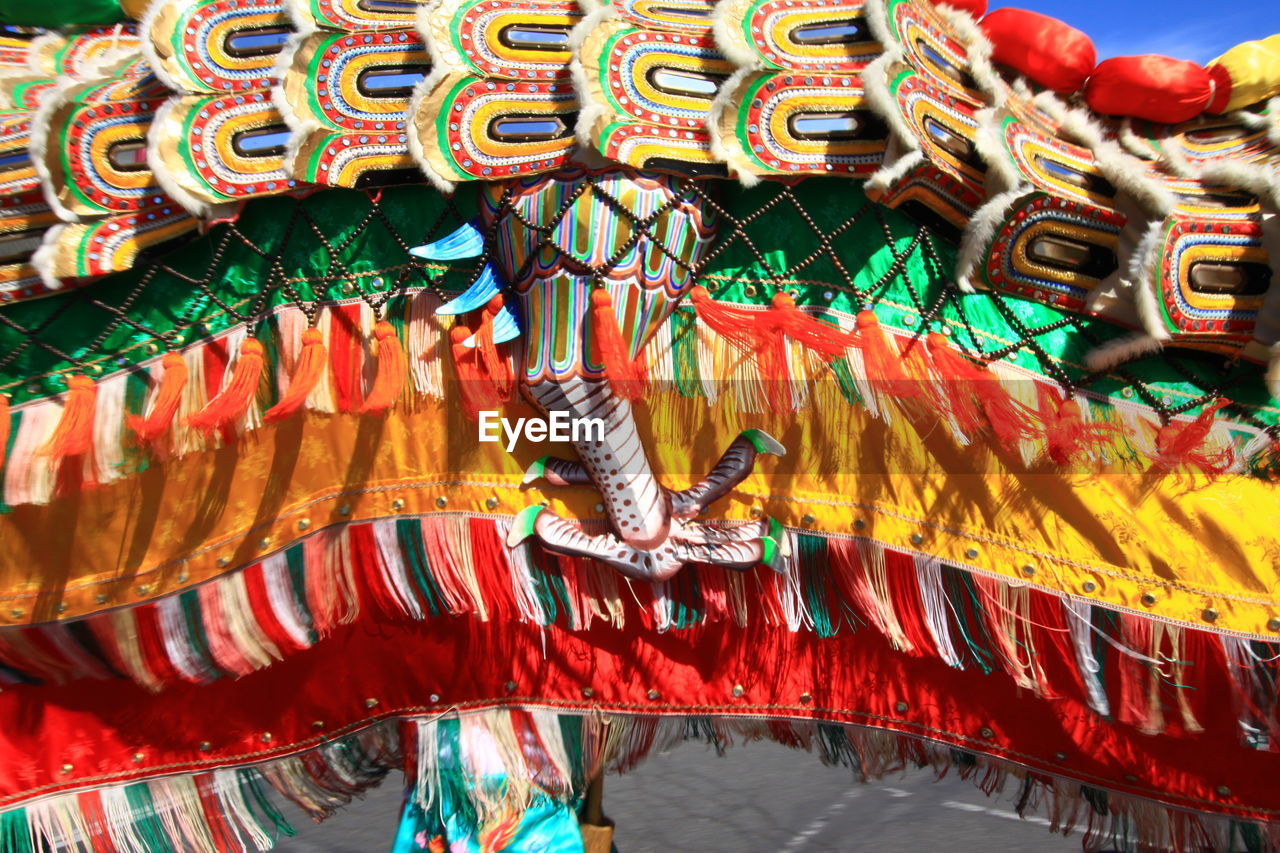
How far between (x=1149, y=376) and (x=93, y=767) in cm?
158

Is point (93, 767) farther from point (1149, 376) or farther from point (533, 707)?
point (1149, 376)

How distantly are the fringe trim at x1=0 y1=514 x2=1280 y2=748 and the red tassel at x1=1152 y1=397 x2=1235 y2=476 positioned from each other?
19 centimetres

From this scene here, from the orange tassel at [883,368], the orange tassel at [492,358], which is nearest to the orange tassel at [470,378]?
the orange tassel at [492,358]

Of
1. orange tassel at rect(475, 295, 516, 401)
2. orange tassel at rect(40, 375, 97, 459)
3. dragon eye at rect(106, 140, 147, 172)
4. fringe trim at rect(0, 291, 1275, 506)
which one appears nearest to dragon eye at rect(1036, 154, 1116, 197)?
fringe trim at rect(0, 291, 1275, 506)

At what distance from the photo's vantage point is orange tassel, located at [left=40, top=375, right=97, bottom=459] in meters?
1.46

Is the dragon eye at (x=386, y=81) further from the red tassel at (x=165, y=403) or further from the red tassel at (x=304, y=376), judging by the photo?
the red tassel at (x=165, y=403)

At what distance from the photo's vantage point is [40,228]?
1466mm

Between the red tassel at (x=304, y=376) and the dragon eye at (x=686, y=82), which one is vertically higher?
the dragon eye at (x=686, y=82)

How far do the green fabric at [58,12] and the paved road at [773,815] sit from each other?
1.76 m

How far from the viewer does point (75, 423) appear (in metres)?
1.47

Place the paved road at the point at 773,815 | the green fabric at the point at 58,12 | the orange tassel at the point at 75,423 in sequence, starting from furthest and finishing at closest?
the paved road at the point at 773,815 < the green fabric at the point at 58,12 < the orange tassel at the point at 75,423

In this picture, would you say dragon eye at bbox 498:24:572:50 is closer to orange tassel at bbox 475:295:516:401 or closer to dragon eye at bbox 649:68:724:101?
dragon eye at bbox 649:68:724:101

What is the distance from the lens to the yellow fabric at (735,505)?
4.34ft

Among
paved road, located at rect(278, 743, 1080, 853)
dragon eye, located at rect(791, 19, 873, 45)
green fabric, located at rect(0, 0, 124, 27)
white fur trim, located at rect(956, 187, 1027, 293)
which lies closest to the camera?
white fur trim, located at rect(956, 187, 1027, 293)
